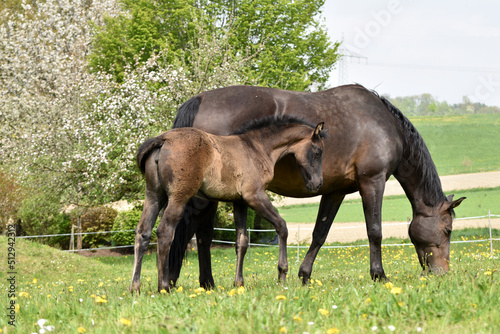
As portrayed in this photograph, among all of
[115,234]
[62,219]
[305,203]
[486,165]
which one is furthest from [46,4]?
[486,165]

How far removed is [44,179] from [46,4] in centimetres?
1356

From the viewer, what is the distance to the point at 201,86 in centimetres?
1781

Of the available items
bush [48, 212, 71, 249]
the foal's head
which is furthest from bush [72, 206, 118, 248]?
the foal's head

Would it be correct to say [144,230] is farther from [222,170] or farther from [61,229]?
[61,229]

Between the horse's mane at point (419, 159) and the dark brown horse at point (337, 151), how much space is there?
0.05 ft

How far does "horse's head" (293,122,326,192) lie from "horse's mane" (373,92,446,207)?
1715 mm

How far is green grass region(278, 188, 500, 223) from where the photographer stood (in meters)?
28.6

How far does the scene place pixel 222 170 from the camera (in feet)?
18.3

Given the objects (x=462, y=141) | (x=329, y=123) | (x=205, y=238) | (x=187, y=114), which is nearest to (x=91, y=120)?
(x=187, y=114)

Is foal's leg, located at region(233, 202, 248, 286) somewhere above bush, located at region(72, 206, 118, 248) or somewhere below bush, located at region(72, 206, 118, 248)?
above

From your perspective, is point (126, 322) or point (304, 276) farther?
point (304, 276)

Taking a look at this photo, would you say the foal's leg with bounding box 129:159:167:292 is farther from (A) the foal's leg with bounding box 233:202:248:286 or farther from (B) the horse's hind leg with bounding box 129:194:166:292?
(A) the foal's leg with bounding box 233:202:248:286

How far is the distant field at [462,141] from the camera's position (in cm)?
3872

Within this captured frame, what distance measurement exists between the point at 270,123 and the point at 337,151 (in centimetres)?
109
